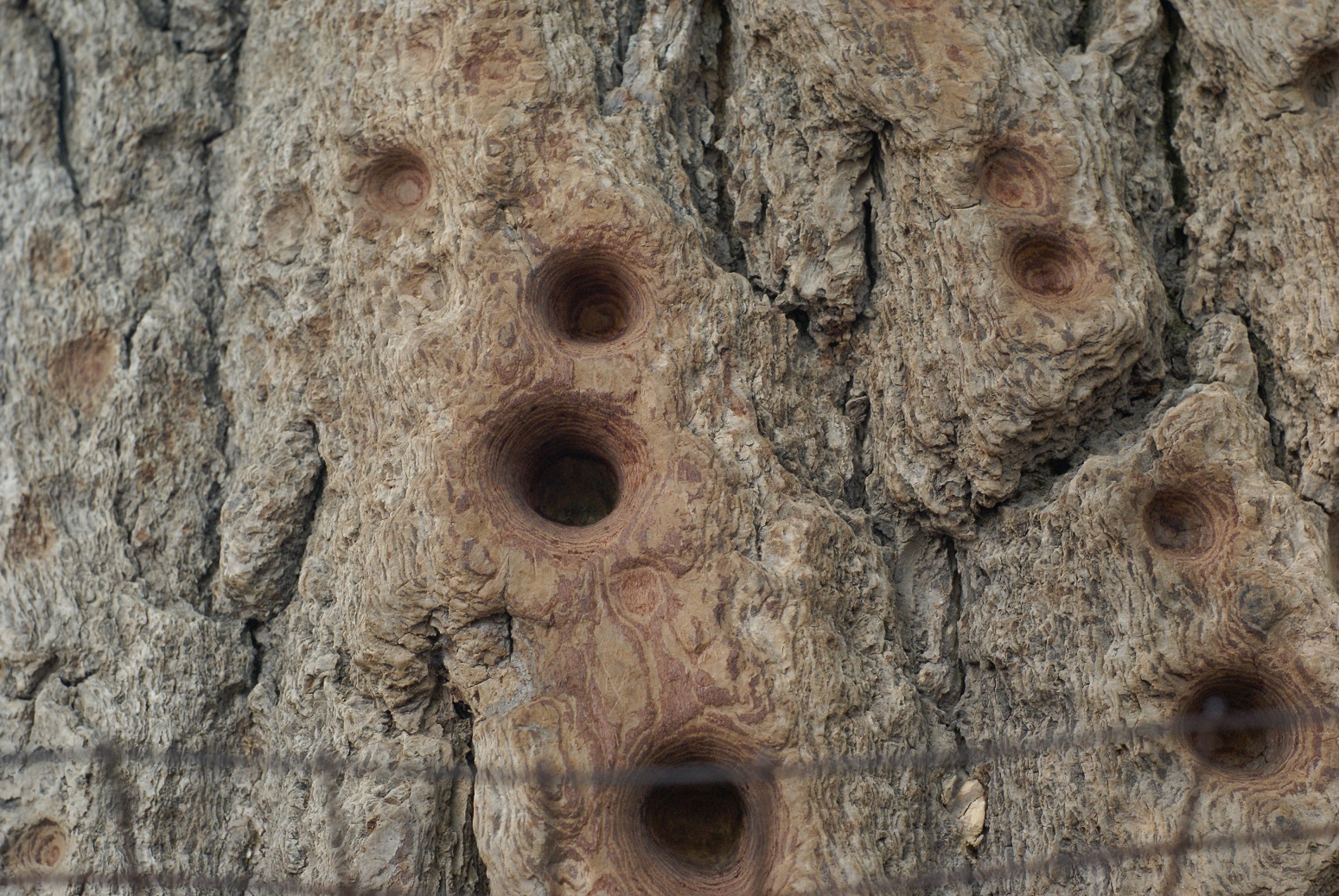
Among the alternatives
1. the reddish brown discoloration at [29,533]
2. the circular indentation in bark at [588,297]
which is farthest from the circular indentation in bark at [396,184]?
the reddish brown discoloration at [29,533]

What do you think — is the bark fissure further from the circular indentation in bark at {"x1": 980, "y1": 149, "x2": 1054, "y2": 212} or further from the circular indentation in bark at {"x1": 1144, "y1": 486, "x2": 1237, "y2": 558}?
the circular indentation in bark at {"x1": 1144, "y1": 486, "x2": 1237, "y2": 558}

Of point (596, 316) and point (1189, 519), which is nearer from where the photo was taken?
point (1189, 519)

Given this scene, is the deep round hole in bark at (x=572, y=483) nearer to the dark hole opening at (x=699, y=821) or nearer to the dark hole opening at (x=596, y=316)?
the dark hole opening at (x=596, y=316)

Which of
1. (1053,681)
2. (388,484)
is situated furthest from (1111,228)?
(388,484)

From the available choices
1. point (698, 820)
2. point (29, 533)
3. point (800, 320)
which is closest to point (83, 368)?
point (29, 533)

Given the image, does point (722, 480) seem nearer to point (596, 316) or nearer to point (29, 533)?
point (596, 316)

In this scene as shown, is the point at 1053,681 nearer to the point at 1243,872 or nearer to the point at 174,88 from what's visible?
the point at 1243,872
